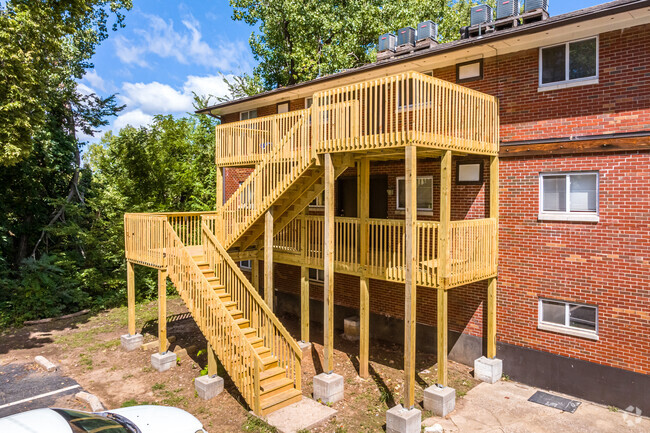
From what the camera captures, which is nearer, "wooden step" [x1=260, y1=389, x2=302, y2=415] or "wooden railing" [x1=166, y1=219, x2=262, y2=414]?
"wooden step" [x1=260, y1=389, x2=302, y2=415]

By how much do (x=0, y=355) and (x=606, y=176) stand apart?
16.9 metres

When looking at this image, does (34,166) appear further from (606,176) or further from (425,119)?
(606,176)

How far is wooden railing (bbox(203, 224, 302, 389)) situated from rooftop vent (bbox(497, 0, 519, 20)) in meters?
10.1

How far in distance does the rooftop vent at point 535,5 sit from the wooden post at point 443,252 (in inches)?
226

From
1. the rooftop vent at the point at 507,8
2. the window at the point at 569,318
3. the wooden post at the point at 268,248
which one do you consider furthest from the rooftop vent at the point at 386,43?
the window at the point at 569,318

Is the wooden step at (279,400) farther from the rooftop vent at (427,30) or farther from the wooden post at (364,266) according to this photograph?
the rooftop vent at (427,30)

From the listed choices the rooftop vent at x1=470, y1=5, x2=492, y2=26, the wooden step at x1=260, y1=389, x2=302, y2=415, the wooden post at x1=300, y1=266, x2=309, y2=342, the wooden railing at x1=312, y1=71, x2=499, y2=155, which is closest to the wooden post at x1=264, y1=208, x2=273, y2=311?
the wooden post at x1=300, y1=266, x2=309, y2=342

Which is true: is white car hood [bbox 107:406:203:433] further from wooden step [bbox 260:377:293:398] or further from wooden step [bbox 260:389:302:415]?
wooden step [bbox 260:377:293:398]

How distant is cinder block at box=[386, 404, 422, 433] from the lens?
8227mm

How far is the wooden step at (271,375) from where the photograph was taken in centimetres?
976

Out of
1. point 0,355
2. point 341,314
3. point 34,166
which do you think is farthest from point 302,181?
point 34,166

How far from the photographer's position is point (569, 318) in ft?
33.4

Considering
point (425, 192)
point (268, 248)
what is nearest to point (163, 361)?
point (268, 248)

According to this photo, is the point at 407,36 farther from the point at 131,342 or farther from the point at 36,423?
the point at 36,423
